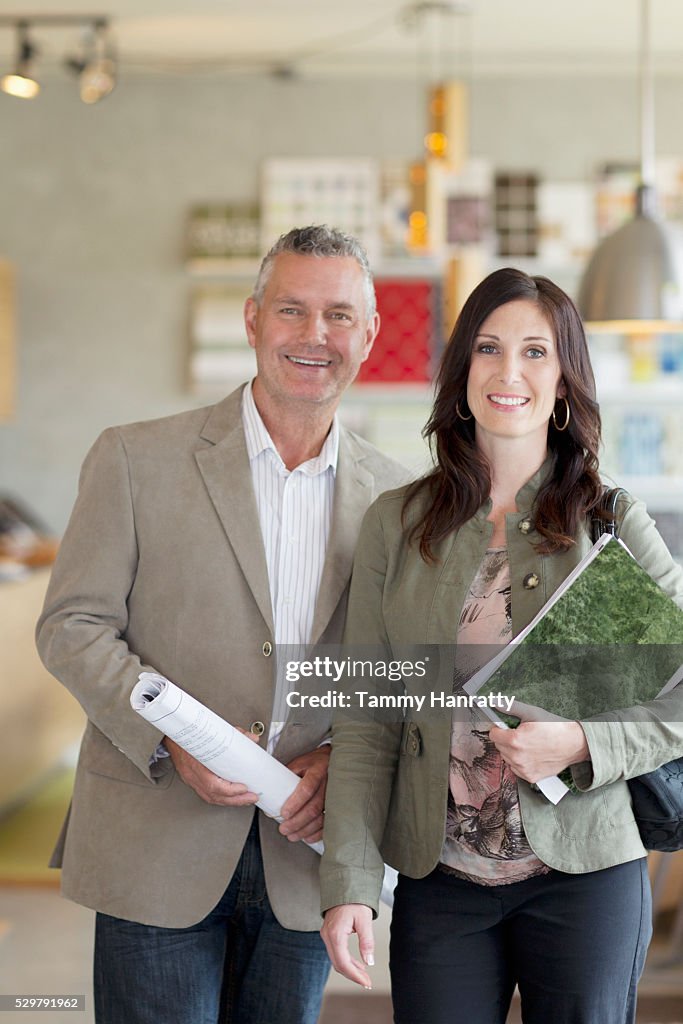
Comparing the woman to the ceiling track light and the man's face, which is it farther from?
the ceiling track light

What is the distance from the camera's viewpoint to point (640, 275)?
361cm

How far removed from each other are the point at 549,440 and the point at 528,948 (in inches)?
25.1

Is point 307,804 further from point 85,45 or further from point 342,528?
point 85,45

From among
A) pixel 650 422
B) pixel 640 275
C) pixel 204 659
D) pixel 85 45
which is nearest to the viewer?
pixel 204 659

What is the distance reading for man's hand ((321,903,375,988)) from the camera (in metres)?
1.41

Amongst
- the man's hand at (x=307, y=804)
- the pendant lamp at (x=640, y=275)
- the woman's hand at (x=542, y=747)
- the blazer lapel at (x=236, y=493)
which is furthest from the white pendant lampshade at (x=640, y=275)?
the woman's hand at (x=542, y=747)

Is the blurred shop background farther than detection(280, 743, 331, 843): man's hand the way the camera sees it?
Yes

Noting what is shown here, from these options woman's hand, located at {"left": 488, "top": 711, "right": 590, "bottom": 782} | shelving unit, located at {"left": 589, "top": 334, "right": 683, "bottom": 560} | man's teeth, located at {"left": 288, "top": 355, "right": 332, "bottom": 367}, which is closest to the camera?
woman's hand, located at {"left": 488, "top": 711, "right": 590, "bottom": 782}

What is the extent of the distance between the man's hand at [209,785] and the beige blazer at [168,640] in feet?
0.17

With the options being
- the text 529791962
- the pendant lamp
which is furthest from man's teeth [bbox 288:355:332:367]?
the pendant lamp

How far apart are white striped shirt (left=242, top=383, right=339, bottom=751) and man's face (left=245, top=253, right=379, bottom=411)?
3.0 inches

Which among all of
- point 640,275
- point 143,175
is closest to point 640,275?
point 640,275

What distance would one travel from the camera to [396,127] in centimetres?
581

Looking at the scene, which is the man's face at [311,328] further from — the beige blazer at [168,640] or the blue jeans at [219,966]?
the blue jeans at [219,966]
